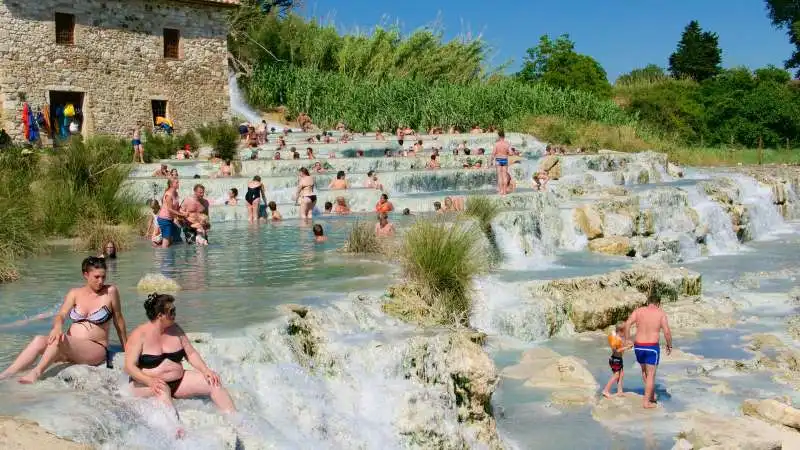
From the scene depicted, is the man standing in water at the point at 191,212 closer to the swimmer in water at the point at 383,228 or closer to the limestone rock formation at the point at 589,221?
the swimmer in water at the point at 383,228

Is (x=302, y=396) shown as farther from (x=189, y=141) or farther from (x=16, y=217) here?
(x=189, y=141)

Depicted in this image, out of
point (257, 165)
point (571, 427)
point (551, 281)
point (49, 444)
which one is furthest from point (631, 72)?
point (49, 444)

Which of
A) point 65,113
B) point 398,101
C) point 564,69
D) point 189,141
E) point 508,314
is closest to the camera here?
point 508,314

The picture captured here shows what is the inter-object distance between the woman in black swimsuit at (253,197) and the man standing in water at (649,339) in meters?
10.1

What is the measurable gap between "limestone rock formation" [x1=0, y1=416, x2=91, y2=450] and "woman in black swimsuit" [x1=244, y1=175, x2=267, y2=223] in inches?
482

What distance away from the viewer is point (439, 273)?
10.9m

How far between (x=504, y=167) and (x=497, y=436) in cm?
1095

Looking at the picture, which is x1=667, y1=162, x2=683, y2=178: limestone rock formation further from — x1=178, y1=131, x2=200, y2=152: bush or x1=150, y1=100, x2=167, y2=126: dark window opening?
x1=150, y1=100, x2=167, y2=126: dark window opening

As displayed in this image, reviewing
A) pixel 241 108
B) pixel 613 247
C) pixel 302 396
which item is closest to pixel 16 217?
pixel 302 396

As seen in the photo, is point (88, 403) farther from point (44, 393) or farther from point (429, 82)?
point (429, 82)

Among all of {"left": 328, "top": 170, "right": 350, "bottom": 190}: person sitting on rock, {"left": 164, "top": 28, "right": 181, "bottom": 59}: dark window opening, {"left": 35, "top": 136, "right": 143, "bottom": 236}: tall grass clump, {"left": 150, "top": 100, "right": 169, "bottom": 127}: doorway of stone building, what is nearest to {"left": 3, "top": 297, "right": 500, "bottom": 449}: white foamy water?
{"left": 35, "top": 136, "right": 143, "bottom": 236}: tall grass clump

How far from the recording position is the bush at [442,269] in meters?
10.7

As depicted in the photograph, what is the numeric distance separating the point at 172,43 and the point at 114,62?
217 cm

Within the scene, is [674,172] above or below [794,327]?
above
